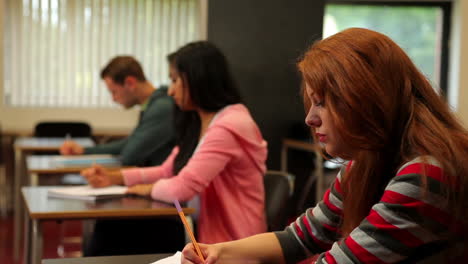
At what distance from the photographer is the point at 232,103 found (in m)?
2.38

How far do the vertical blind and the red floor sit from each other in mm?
1334

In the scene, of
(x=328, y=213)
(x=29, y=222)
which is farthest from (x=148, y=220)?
(x=328, y=213)

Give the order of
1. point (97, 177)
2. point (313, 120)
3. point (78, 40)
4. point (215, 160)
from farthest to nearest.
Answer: point (78, 40) → point (97, 177) → point (215, 160) → point (313, 120)

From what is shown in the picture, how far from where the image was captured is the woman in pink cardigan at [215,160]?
2.18 metres

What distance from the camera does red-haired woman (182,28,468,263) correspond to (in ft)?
3.26

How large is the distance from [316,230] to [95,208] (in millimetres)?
958

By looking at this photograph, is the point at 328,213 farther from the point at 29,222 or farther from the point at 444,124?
the point at 29,222

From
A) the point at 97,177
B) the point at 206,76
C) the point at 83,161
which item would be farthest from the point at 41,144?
the point at 206,76

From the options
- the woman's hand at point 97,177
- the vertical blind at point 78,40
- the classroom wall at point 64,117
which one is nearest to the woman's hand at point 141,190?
the woman's hand at point 97,177

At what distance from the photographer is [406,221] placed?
1.00 metres

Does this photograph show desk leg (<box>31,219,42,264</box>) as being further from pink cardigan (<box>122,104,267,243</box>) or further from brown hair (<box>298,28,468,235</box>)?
brown hair (<box>298,28,468,235</box>)

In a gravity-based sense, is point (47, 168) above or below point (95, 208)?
below

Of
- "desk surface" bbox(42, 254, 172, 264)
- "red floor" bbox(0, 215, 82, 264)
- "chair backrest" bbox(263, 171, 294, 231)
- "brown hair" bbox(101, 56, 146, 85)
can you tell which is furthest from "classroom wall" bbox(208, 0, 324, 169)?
"desk surface" bbox(42, 254, 172, 264)

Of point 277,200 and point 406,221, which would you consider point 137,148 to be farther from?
point 406,221
